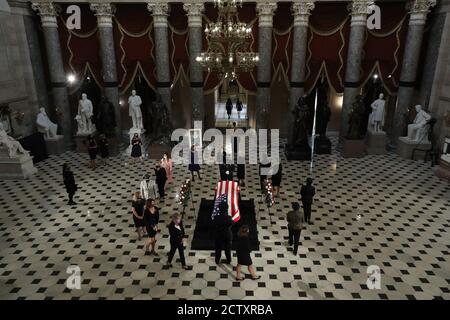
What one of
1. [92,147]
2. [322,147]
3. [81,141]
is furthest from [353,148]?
[81,141]

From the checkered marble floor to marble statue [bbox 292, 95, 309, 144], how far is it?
2.11m

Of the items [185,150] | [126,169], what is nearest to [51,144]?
[126,169]

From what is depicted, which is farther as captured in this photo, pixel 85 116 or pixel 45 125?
pixel 85 116

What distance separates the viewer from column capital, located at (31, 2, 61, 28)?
1480cm

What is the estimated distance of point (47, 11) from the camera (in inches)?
586

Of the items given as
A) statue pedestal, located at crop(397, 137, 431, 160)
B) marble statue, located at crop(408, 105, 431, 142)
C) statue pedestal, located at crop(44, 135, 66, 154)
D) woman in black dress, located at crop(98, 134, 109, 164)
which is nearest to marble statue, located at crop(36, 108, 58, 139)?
statue pedestal, located at crop(44, 135, 66, 154)

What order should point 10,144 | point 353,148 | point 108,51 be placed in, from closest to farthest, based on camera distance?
point 10,144 → point 353,148 → point 108,51

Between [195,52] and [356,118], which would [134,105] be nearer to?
[195,52]

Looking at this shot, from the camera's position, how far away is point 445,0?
1405cm

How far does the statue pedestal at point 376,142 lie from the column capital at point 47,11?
1474 centimetres

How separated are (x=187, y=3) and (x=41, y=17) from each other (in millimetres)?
6284

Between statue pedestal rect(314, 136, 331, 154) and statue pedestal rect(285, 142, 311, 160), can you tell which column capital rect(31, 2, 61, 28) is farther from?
statue pedestal rect(314, 136, 331, 154)

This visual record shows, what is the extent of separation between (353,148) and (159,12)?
10.2m
